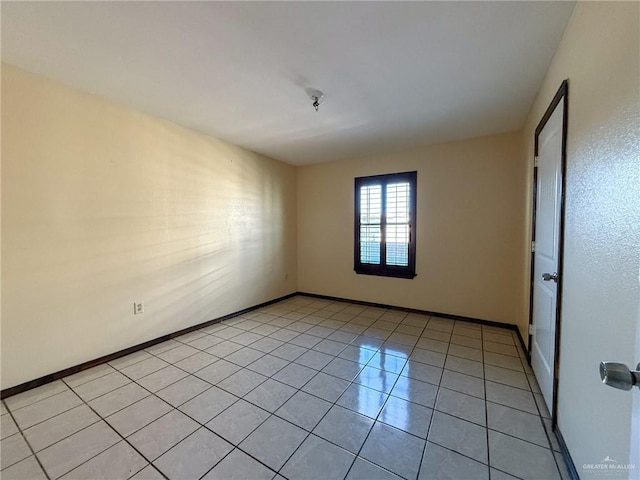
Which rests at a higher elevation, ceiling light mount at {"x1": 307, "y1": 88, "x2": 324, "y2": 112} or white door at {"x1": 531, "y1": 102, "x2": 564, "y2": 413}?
ceiling light mount at {"x1": 307, "y1": 88, "x2": 324, "y2": 112}

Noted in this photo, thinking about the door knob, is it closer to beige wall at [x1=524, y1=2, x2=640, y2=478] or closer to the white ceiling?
beige wall at [x1=524, y1=2, x2=640, y2=478]

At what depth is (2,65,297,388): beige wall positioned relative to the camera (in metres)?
2.05

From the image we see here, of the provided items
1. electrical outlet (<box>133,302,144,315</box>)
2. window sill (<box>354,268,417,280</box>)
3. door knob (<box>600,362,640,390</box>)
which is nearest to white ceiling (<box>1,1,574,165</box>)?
door knob (<box>600,362,640,390</box>)

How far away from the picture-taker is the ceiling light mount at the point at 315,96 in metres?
2.35

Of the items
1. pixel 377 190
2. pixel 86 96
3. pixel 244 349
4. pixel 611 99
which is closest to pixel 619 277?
pixel 611 99

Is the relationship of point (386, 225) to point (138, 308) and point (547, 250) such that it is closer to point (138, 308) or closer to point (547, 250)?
point (547, 250)

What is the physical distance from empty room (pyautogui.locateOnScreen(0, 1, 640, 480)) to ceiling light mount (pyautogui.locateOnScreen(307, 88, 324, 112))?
0.14 ft

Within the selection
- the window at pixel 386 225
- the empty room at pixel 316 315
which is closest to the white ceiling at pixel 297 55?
the empty room at pixel 316 315

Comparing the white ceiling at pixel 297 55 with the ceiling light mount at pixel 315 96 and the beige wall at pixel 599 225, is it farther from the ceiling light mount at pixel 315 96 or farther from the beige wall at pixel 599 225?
the beige wall at pixel 599 225

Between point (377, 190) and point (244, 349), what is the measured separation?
304cm

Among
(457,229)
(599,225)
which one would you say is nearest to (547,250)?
(599,225)

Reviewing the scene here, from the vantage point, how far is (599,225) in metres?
1.16

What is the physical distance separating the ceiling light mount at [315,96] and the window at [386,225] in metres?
2.03

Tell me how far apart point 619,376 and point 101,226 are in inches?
133
